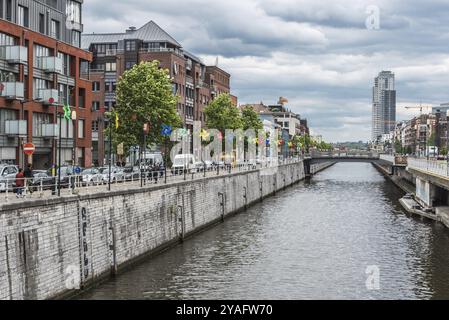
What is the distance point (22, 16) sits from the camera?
6375cm

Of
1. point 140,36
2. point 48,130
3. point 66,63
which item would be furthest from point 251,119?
point 48,130

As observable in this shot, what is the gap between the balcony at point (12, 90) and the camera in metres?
59.6

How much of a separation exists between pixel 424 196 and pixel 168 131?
3608 centimetres

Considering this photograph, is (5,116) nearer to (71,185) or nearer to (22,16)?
(22,16)

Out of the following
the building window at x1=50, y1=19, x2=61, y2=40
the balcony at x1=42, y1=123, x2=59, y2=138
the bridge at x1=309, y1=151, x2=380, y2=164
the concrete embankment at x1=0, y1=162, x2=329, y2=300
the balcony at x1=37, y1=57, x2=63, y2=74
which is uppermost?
the building window at x1=50, y1=19, x2=61, y2=40

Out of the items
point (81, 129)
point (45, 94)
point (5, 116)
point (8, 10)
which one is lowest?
point (81, 129)

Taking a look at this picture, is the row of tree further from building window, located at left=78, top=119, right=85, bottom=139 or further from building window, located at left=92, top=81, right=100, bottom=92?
building window, located at left=92, top=81, right=100, bottom=92

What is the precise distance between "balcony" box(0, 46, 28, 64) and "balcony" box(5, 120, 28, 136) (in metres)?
5.56

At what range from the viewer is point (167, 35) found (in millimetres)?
123875

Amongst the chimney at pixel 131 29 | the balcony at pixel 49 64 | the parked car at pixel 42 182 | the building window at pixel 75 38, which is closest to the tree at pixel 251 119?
the chimney at pixel 131 29

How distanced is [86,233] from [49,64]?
36.4m

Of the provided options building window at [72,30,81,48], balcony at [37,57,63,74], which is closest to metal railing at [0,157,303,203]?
balcony at [37,57,63,74]

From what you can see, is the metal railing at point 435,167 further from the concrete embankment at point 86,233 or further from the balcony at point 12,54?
the balcony at point 12,54

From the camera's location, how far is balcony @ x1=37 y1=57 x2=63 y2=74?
66.3 m
